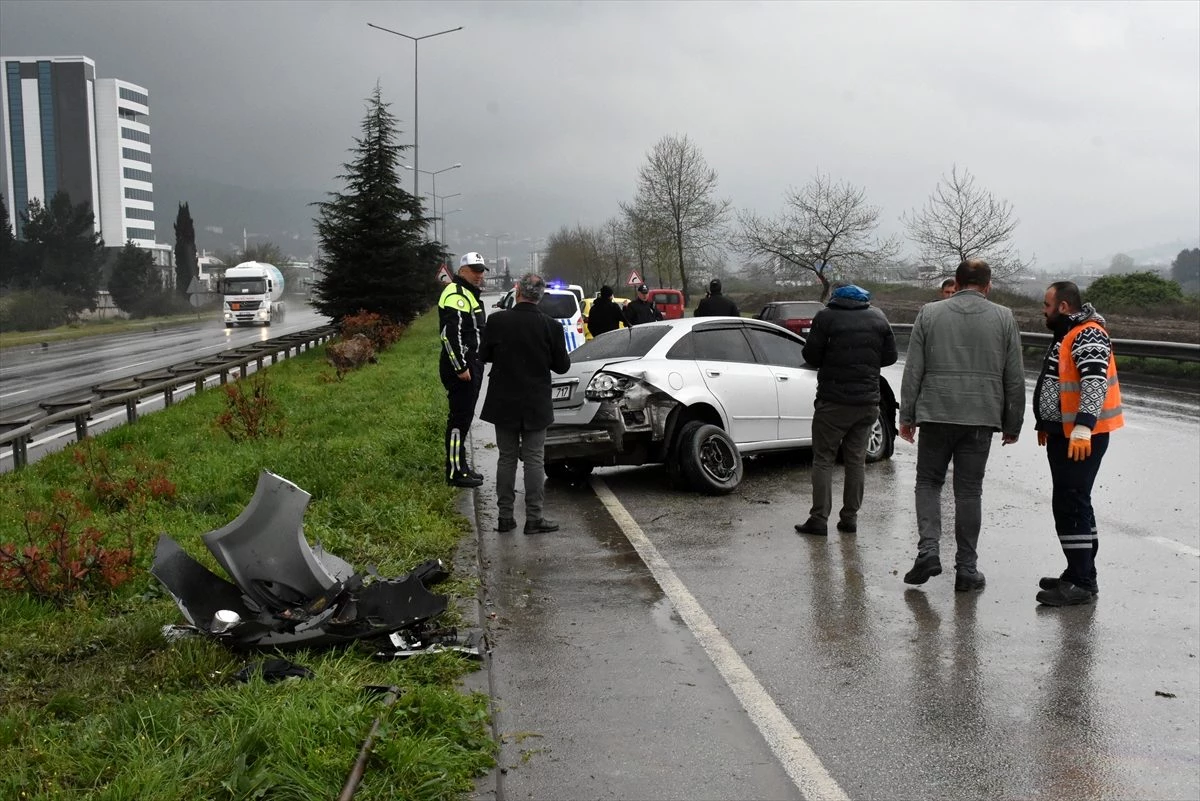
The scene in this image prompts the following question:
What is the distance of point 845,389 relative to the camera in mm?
8312

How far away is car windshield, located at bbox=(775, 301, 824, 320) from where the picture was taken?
28969mm

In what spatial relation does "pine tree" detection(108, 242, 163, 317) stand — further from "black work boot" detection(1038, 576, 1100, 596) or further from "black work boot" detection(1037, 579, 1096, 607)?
"black work boot" detection(1037, 579, 1096, 607)

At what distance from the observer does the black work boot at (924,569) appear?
6.81m

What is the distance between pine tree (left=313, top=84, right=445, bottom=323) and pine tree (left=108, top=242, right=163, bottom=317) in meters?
50.0

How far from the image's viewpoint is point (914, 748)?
445cm

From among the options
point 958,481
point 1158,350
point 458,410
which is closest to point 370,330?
point 1158,350

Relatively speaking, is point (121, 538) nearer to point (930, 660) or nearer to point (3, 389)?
point (930, 660)

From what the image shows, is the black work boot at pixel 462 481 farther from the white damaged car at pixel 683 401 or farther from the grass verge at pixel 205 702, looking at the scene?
the grass verge at pixel 205 702

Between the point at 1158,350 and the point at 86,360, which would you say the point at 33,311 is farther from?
the point at 1158,350

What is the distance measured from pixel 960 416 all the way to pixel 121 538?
551 cm

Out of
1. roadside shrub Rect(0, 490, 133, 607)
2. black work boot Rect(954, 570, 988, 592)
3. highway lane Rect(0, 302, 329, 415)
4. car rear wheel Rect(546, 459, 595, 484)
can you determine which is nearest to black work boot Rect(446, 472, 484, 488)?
car rear wheel Rect(546, 459, 595, 484)

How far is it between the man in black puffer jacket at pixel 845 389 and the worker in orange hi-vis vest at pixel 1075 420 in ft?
5.55

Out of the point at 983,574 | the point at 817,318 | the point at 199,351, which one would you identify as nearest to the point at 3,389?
the point at 199,351

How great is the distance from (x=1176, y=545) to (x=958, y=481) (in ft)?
7.12
